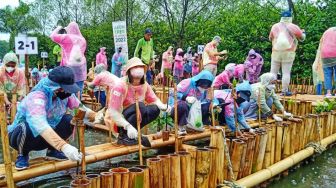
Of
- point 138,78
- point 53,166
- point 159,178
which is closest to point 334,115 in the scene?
point 138,78

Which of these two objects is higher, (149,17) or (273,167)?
(149,17)

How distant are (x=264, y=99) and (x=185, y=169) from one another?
3.64 m

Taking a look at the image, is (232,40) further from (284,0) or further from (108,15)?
(108,15)

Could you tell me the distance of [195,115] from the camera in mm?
5809

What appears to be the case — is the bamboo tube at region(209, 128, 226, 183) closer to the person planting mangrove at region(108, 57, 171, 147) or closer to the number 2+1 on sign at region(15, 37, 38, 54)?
the person planting mangrove at region(108, 57, 171, 147)

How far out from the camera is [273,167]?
522 centimetres

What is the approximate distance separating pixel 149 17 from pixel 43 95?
22.2m

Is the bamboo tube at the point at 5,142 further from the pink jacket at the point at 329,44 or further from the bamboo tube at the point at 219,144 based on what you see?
the pink jacket at the point at 329,44

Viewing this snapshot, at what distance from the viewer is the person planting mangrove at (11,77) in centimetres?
655

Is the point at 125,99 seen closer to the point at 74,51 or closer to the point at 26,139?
the point at 26,139

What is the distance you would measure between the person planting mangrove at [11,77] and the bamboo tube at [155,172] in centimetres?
384

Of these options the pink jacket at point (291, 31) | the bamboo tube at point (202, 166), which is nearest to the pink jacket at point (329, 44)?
the pink jacket at point (291, 31)

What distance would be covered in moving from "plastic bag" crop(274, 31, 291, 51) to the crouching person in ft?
18.8

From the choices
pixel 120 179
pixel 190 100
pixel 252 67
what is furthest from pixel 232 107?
pixel 252 67
